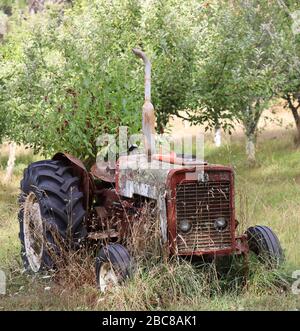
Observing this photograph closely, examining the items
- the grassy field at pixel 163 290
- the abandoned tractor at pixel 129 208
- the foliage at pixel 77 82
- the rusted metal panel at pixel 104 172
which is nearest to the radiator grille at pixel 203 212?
the abandoned tractor at pixel 129 208

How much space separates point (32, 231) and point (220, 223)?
2131 millimetres

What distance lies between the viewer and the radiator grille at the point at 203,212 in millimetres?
6188

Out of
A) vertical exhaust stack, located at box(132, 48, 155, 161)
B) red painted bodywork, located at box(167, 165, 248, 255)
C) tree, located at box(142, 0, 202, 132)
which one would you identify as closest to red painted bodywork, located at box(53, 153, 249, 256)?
red painted bodywork, located at box(167, 165, 248, 255)

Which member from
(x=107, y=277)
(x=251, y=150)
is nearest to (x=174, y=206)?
(x=107, y=277)

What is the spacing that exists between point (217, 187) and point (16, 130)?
8.14 metres

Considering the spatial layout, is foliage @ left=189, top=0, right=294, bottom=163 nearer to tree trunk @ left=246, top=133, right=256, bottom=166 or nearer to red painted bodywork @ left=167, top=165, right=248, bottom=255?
tree trunk @ left=246, top=133, right=256, bottom=166

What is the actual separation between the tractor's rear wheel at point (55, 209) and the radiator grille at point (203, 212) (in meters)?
1.08

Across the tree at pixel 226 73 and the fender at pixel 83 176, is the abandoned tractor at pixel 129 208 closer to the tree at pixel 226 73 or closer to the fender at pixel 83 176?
the fender at pixel 83 176

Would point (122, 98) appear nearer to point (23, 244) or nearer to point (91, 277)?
point (23, 244)

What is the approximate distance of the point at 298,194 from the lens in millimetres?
13461

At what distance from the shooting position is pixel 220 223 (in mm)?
6301

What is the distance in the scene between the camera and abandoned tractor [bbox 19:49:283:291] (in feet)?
20.2

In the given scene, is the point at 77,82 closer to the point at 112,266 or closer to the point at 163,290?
the point at 112,266
